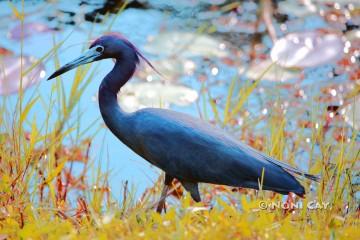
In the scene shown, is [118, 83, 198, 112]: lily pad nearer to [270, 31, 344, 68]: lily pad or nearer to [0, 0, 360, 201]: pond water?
[0, 0, 360, 201]: pond water

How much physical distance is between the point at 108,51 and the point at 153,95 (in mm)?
1348

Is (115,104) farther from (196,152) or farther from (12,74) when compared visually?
(12,74)

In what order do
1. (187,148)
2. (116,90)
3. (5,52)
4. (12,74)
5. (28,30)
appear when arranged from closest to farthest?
1. (187,148)
2. (116,90)
3. (12,74)
4. (5,52)
5. (28,30)

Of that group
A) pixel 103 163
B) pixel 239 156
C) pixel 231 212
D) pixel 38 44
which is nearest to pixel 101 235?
pixel 231 212

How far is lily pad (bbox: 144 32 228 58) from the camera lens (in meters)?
5.27

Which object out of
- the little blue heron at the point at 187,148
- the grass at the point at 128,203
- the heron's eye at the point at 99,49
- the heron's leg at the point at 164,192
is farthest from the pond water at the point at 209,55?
the heron's eye at the point at 99,49

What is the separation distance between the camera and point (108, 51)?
11.4ft

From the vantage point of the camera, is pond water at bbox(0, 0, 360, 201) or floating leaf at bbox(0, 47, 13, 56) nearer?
pond water at bbox(0, 0, 360, 201)

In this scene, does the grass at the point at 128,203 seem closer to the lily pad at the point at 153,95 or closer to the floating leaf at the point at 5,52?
the lily pad at the point at 153,95

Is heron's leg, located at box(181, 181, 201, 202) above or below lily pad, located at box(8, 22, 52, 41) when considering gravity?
above

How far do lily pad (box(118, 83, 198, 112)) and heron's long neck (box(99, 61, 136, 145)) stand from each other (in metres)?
1.14

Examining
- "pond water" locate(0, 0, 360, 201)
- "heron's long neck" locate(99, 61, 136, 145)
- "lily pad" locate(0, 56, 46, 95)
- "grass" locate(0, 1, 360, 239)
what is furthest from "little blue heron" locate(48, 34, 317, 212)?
"lily pad" locate(0, 56, 46, 95)

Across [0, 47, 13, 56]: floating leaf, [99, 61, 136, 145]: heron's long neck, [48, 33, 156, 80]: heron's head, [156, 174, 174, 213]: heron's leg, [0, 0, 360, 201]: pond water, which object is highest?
[48, 33, 156, 80]: heron's head

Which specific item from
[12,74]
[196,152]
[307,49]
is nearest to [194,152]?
[196,152]
